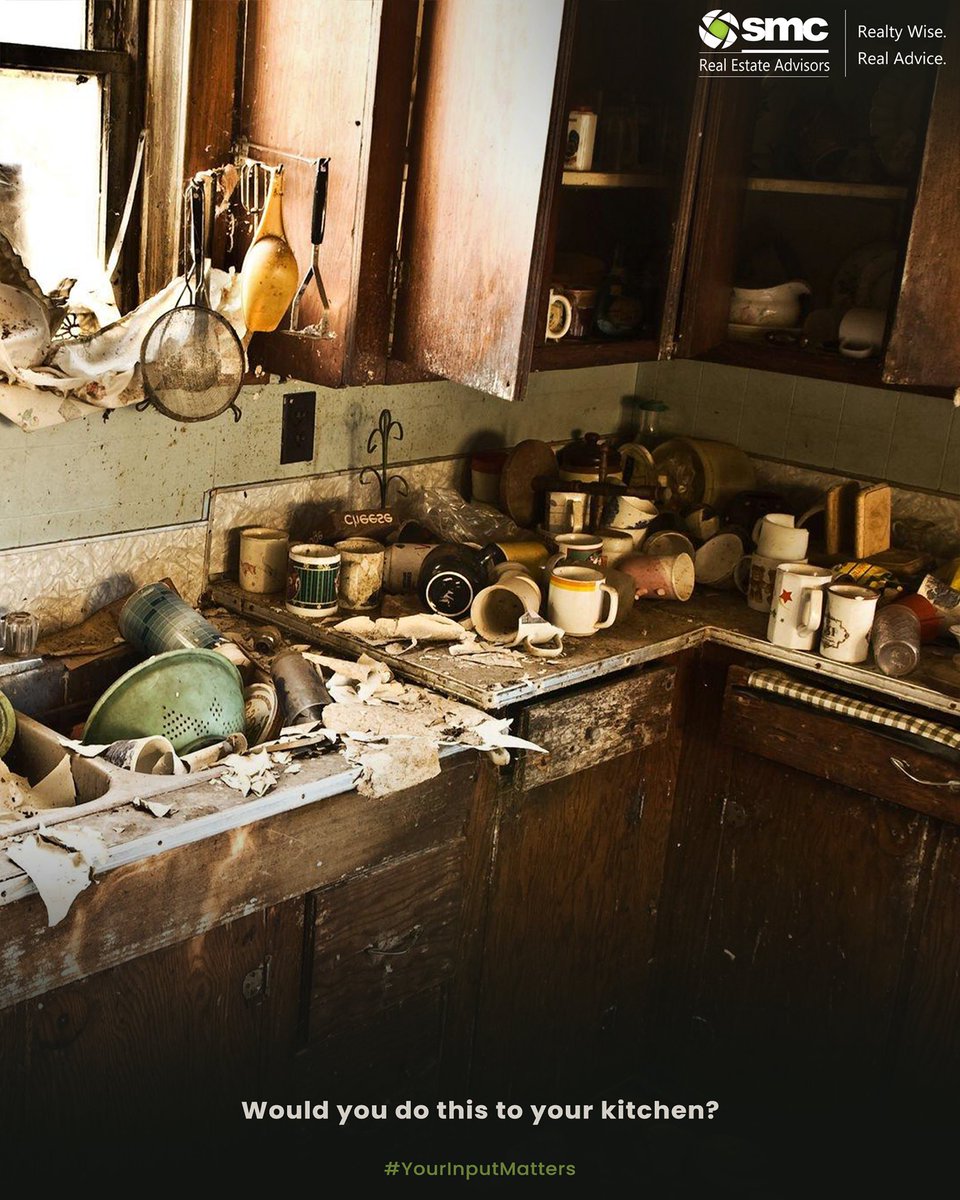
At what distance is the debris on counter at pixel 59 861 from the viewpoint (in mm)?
1656

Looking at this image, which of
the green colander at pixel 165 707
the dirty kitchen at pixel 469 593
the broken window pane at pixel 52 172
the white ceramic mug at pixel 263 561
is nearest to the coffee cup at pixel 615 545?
the dirty kitchen at pixel 469 593

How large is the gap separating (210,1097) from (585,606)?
102 centimetres

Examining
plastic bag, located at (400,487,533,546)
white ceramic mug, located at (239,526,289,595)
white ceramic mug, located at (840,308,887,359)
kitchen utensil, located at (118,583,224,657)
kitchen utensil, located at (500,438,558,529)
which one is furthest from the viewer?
kitchen utensil, located at (500,438,558,529)

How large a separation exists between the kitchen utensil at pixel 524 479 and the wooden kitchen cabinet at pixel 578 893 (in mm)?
515

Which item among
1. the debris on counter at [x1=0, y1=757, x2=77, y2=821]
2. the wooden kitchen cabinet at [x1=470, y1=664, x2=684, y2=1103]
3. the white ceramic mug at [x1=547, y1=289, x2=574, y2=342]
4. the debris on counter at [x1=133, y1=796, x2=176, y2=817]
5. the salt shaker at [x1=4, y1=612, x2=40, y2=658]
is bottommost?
the wooden kitchen cabinet at [x1=470, y1=664, x2=684, y2=1103]

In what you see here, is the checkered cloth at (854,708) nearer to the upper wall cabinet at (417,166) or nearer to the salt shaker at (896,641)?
the salt shaker at (896,641)

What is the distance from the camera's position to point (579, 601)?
96.9 inches

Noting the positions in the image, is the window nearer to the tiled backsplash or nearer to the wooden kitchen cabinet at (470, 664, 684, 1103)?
the wooden kitchen cabinet at (470, 664, 684, 1103)

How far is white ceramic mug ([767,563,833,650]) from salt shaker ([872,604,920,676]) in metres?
0.11

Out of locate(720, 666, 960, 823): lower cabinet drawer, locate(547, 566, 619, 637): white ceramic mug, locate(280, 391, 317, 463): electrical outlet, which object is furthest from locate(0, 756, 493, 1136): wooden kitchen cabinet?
A: locate(280, 391, 317, 463): electrical outlet

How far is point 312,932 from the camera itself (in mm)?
2057

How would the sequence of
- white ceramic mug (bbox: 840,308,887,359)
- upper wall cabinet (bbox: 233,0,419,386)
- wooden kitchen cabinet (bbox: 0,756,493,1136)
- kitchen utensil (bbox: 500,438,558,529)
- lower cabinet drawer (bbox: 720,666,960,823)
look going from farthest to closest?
1. kitchen utensil (bbox: 500,438,558,529)
2. white ceramic mug (bbox: 840,308,887,359)
3. lower cabinet drawer (bbox: 720,666,960,823)
4. upper wall cabinet (bbox: 233,0,419,386)
5. wooden kitchen cabinet (bbox: 0,756,493,1136)

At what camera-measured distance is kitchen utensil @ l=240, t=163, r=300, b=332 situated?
2176 millimetres

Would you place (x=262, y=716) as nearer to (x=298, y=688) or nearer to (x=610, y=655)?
(x=298, y=688)
